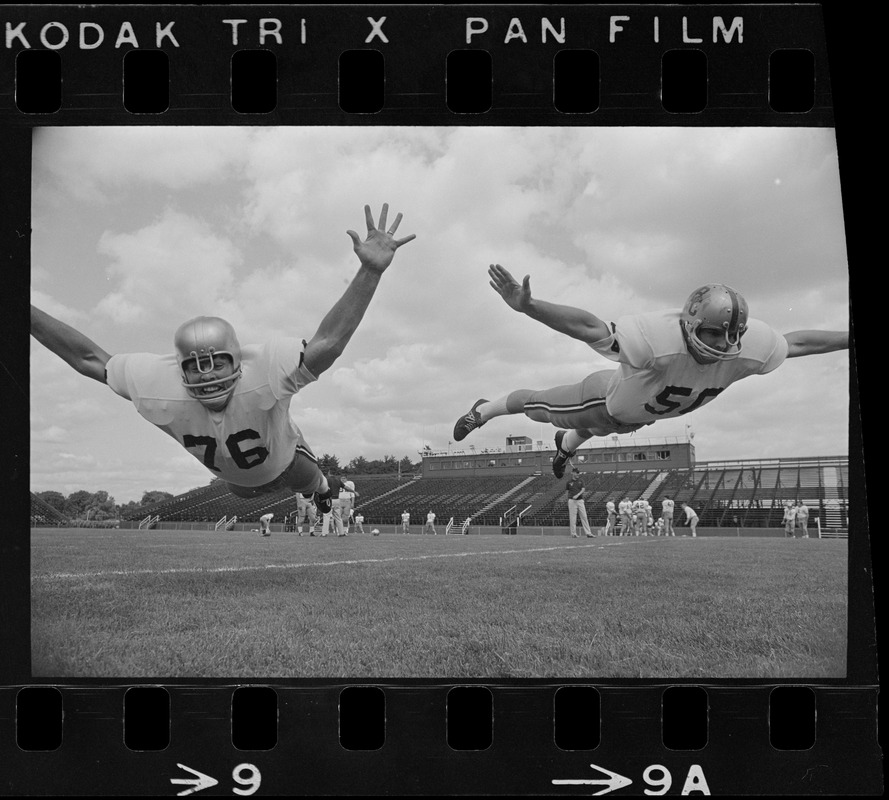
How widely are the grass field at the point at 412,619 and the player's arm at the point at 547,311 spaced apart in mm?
1737

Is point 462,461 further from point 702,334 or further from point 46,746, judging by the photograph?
point 46,746

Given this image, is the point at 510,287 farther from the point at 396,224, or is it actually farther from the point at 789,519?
the point at 789,519

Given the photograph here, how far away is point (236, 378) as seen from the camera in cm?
387

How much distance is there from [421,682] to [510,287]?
2.26m

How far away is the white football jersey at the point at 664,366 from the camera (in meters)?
3.79

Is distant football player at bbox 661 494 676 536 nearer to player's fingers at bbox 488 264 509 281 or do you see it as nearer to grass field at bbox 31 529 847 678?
grass field at bbox 31 529 847 678

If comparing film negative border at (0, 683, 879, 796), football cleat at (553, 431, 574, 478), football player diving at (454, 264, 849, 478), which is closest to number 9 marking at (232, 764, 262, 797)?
film negative border at (0, 683, 879, 796)

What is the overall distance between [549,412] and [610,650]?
1.48 meters

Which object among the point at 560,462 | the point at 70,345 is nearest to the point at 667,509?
the point at 560,462

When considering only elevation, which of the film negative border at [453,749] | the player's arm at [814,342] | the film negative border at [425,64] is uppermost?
the film negative border at [425,64]

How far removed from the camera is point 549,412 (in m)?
4.08

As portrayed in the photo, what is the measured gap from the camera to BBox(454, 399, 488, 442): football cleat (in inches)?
151

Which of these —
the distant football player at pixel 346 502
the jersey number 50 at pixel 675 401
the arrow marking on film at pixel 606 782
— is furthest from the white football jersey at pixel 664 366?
the arrow marking on film at pixel 606 782

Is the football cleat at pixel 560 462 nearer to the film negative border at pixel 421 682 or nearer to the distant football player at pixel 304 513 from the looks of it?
the film negative border at pixel 421 682
